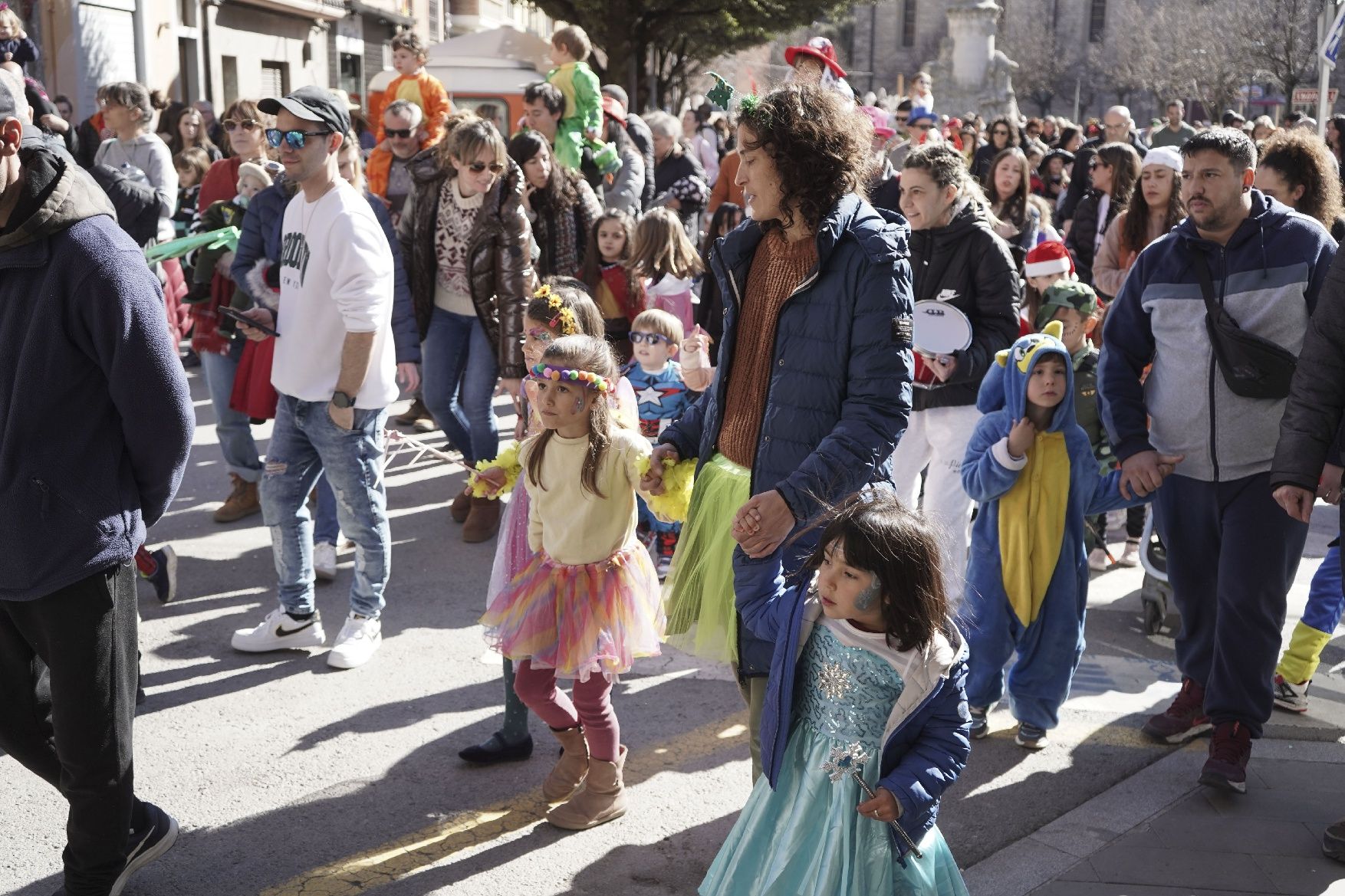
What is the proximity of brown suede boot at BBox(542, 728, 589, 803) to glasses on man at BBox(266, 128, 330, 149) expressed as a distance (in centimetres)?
237

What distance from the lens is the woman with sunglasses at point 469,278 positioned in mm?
6949

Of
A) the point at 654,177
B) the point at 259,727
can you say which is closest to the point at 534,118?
the point at 654,177

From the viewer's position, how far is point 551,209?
801 cm

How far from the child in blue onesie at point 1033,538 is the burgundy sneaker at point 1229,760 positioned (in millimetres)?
527

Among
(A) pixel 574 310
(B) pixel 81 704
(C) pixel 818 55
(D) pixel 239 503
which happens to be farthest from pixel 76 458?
(C) pixel 818 55

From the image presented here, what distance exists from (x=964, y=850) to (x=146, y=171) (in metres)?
6.27

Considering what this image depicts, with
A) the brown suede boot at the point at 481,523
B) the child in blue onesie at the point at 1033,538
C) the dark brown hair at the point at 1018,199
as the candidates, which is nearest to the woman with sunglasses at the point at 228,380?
the brown suede boot at the point at 481,523

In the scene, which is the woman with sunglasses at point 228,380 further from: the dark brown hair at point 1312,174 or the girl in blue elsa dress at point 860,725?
the dark brown hair at point 1312,174

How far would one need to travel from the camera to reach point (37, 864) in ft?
12.9

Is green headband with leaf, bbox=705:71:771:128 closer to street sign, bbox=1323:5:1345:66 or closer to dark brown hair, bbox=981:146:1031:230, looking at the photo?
dark brown hair, bbox=981:146:1031:230

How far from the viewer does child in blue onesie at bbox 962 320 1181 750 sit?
4.71 metres

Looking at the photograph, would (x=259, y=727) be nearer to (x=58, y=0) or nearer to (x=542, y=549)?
(x=542, y=549)

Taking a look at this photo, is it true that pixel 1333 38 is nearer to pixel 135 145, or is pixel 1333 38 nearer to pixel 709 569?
pixel 135 145

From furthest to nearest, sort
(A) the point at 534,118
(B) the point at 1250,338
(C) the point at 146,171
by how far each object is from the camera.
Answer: (A) the point at 534,118
(C) the point at 146,171
(B) the point at 1250,338
